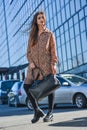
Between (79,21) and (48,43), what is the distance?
3069cm

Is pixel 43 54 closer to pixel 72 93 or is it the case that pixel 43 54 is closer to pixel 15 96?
pixel 72 93

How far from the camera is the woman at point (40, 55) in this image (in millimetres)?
7500

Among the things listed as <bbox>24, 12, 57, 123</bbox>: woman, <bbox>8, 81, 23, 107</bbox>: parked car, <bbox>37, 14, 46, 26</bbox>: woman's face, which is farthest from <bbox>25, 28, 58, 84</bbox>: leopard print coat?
<bbox>8, 81, 23, 107</bbox>: parked car

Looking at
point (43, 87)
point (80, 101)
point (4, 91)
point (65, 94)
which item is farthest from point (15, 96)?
point (43, 87)

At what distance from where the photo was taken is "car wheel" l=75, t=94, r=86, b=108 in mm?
15832

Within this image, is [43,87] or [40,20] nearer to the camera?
[43,87]

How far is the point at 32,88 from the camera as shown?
23.6ft

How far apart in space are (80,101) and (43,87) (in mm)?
9048

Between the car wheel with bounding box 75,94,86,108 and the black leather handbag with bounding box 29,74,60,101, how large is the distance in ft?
28.4

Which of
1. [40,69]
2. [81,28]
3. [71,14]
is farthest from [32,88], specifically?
[71,14]

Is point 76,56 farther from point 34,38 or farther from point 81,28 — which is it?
point 34,38

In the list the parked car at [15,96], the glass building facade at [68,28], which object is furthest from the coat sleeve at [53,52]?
the glass building facade at [68,28]

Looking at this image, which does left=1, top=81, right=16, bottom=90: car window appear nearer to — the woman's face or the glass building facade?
the glass building facade

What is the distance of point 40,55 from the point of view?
7.55 m
